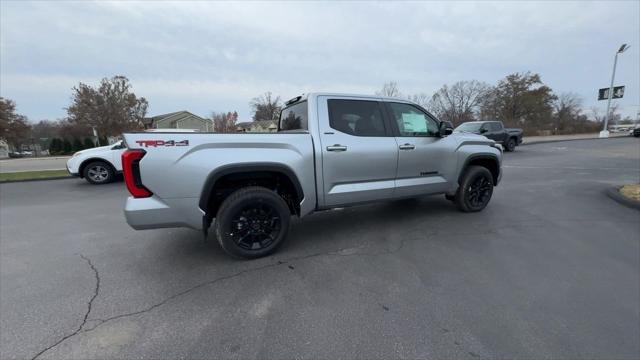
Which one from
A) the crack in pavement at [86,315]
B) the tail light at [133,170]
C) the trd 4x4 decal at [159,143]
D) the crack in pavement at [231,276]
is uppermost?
the trd 4x4 decal at [159,143]

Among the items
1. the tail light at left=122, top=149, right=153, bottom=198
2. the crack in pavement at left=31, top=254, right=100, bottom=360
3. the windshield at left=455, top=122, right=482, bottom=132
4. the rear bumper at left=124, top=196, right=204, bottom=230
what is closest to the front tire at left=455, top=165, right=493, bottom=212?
the rear bumper at left=124, top=196, right=204, bottom=230

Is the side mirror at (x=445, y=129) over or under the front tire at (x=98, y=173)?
over

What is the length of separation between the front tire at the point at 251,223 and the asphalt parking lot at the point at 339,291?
20 cm

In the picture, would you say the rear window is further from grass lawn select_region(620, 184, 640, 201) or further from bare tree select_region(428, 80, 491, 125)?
bare tree select_region(428, 80, 491, 125)

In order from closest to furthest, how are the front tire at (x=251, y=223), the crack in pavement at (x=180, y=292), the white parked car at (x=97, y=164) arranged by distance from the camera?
the crack in pavement at (x=180, y=292), the front tire at (x=251, y=223), the white parked car at (x=97, y=164)

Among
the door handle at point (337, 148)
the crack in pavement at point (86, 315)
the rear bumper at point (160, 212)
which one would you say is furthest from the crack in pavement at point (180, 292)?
the door handle at point (337, 148)

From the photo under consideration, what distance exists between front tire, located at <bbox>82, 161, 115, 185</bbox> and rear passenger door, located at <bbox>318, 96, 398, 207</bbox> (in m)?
8.30

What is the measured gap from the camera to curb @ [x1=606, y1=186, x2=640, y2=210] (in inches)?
201

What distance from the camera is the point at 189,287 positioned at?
2689mm

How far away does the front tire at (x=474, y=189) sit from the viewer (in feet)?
15.3

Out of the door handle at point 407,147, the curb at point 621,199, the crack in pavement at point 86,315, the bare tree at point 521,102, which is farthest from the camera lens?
the bare tree at point 521,102

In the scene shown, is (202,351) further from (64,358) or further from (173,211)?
(173,211)

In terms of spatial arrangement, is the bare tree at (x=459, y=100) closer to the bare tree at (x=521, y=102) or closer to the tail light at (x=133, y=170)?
the bare tree at (x=521, y=102)

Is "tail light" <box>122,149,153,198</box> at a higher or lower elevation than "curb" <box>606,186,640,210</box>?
higher
